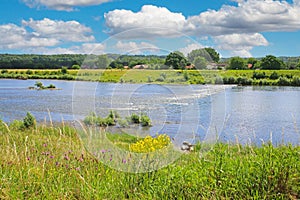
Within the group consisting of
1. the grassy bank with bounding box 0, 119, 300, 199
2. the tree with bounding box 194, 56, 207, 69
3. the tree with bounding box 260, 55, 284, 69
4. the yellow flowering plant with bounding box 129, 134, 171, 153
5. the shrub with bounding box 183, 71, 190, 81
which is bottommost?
the grassy bank with bounding box 0, 119, 300, 199

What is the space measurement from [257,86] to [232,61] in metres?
8.85

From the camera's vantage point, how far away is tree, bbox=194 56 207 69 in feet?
15.1

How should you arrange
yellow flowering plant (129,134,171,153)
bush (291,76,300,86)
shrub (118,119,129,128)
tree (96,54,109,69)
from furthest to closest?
bush (291,76,300,86) → shrub (118,119,129,128) → tree (96,54,109,69) → yellow flowering plant (129,134,171,153)

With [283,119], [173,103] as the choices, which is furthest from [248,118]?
[173,103]

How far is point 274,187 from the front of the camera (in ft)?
Answer: 10.8

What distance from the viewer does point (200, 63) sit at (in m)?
4.70

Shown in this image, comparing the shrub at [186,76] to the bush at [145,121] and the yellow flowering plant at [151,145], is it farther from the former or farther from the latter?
the yellow flowering plant at [151,145]

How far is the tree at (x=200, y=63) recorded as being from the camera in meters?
4.59

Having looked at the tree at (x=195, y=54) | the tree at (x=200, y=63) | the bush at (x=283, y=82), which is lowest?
the bush at (x=283, y=82)

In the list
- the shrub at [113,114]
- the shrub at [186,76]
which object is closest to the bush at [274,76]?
the shrub at [186,76]

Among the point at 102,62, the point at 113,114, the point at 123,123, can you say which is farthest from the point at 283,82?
the point at 102,62

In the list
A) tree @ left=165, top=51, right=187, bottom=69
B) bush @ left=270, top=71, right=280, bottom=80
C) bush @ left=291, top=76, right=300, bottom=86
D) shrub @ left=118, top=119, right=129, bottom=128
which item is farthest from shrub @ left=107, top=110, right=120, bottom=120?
bush @ left=270, top=71, right=280, bottom=80

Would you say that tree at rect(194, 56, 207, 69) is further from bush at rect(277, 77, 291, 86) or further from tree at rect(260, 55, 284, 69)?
tree at rect(260, 55, 284, 69)

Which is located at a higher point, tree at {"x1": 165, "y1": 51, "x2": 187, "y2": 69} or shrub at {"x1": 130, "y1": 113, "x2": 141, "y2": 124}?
tree at {"x1": 165, "y1": 51, "x2": 187, "y2": 69}
